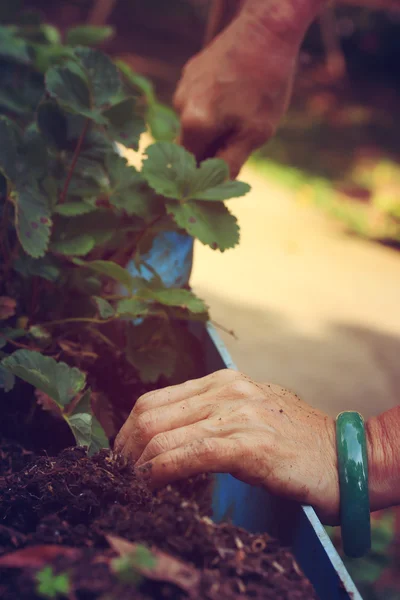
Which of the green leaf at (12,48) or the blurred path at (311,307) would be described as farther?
the blurred path at (311,307)

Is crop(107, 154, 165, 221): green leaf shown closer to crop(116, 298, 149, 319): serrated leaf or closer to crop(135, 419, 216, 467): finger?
crop(116, 298, 149, 319): serrated leaf

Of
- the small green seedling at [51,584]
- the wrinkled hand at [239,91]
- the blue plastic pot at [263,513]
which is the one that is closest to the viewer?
the small green seedling at [51,584]

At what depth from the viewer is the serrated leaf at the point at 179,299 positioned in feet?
3.38

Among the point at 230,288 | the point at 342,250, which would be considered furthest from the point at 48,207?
the point at 342,250

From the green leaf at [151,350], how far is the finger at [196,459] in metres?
0.32

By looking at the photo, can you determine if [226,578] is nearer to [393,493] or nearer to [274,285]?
[393,493]

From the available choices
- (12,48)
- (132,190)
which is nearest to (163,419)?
(132,190)

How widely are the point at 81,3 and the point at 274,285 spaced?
15.5 feet

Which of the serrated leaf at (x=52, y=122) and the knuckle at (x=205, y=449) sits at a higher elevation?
the serrated leaf at (x=52, y=122)

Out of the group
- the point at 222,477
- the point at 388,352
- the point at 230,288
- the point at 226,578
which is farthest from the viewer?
the point at 230,288

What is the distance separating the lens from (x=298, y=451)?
84cm

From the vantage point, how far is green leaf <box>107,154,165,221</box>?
3.90 ft

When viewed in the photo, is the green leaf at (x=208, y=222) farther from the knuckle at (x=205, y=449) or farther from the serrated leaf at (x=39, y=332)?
the knuckle at (x=205, y=449)

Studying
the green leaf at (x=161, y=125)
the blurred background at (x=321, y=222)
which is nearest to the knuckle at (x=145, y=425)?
the green leaf at (x=161, y=125)
